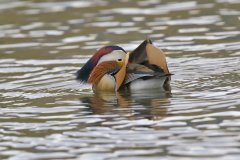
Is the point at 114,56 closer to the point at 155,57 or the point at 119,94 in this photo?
the point at 119,94

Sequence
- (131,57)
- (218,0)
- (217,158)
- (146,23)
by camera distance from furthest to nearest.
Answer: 1. (218,0)
2. (146,23)
3. (131,57)
4. (217,158)

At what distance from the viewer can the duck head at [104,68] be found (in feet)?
34.6

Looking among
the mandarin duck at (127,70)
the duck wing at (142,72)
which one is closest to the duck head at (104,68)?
the mandarin duck at (127,70)

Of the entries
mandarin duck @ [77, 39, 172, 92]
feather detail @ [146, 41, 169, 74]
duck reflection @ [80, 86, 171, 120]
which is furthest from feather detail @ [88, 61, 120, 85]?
feather detail @ [146, 41, 169, 74]

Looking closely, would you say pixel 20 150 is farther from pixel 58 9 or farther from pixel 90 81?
pixel 58 9

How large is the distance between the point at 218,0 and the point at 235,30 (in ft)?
8.10

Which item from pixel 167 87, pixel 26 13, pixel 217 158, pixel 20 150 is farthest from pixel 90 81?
pixel 26 13

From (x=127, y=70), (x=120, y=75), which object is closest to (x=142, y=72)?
(x=127, y=70)

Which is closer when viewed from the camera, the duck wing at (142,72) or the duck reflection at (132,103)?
the duck reflection at (132,103)

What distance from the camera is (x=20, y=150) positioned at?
316 inches

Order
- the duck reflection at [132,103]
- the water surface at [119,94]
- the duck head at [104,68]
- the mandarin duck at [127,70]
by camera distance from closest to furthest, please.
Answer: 1. the water surface at [119,94]
2. the duck reflection at [132,103]
3. the mandarin duck at [127,70]
4. the duck head at [104,68]

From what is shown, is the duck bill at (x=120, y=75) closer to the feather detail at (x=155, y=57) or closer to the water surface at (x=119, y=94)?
the water surface at (x=119, y=94)

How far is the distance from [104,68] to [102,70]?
32 millimetres

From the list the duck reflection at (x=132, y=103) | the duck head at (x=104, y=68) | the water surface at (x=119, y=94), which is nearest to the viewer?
the water surface at (x=119, y=94)
